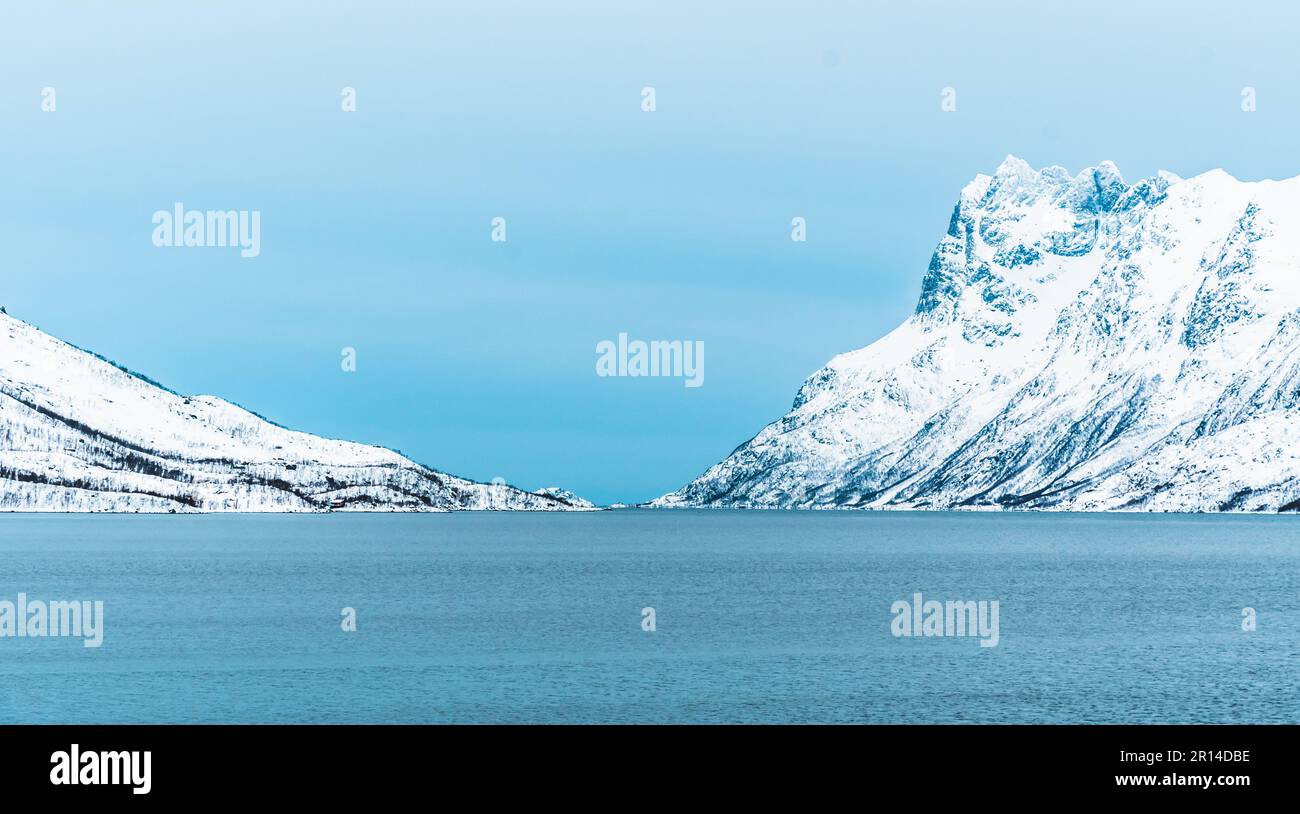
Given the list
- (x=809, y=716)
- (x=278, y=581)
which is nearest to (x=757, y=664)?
(x=809, y=716)

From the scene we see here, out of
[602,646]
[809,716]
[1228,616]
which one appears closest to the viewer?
[809,716]
